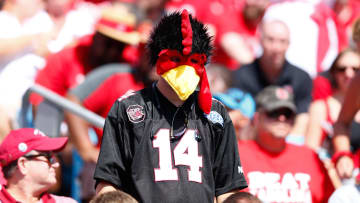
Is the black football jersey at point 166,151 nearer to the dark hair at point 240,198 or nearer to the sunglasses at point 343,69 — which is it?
the dark hair at point 240,198

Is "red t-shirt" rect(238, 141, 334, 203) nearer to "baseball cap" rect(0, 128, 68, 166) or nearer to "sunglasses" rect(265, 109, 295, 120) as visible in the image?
"sunglasses" rect(265, 109, 295, 120)

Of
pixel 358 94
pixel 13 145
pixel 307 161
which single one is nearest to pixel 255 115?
pixel 307 161

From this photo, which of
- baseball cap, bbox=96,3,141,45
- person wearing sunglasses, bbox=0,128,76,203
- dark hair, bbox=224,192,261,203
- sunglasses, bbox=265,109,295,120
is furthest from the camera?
baseball cap, bbox=96,3,141,45

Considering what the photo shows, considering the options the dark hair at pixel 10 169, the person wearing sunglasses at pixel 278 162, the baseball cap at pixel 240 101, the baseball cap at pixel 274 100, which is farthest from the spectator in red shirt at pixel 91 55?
the dark hair at pixel 10 169

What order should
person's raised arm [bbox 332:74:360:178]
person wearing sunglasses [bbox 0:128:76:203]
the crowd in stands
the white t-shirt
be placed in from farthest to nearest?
the white t-shirt → the crowd in stands → person's raised arm [bbox 332:74:360:178] → person wearing sunglasses [bbox 0:128:76:203]

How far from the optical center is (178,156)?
10.4 feet

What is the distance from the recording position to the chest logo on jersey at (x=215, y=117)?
326 cm

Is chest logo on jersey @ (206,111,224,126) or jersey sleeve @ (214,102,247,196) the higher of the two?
chest logo on jersey @ (206,111,224,126)

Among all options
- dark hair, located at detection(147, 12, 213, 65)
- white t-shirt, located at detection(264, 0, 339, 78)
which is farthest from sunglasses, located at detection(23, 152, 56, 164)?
white t-shirt, located at detection(264, 0, 339, 78)

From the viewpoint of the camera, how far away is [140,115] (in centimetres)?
317

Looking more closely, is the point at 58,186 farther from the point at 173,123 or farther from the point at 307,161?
the point at 173,123

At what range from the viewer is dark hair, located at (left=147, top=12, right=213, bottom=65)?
320 centimetres

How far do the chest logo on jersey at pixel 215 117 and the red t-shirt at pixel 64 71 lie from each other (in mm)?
2776

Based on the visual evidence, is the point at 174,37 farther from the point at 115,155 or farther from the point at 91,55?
the point at 91,55
